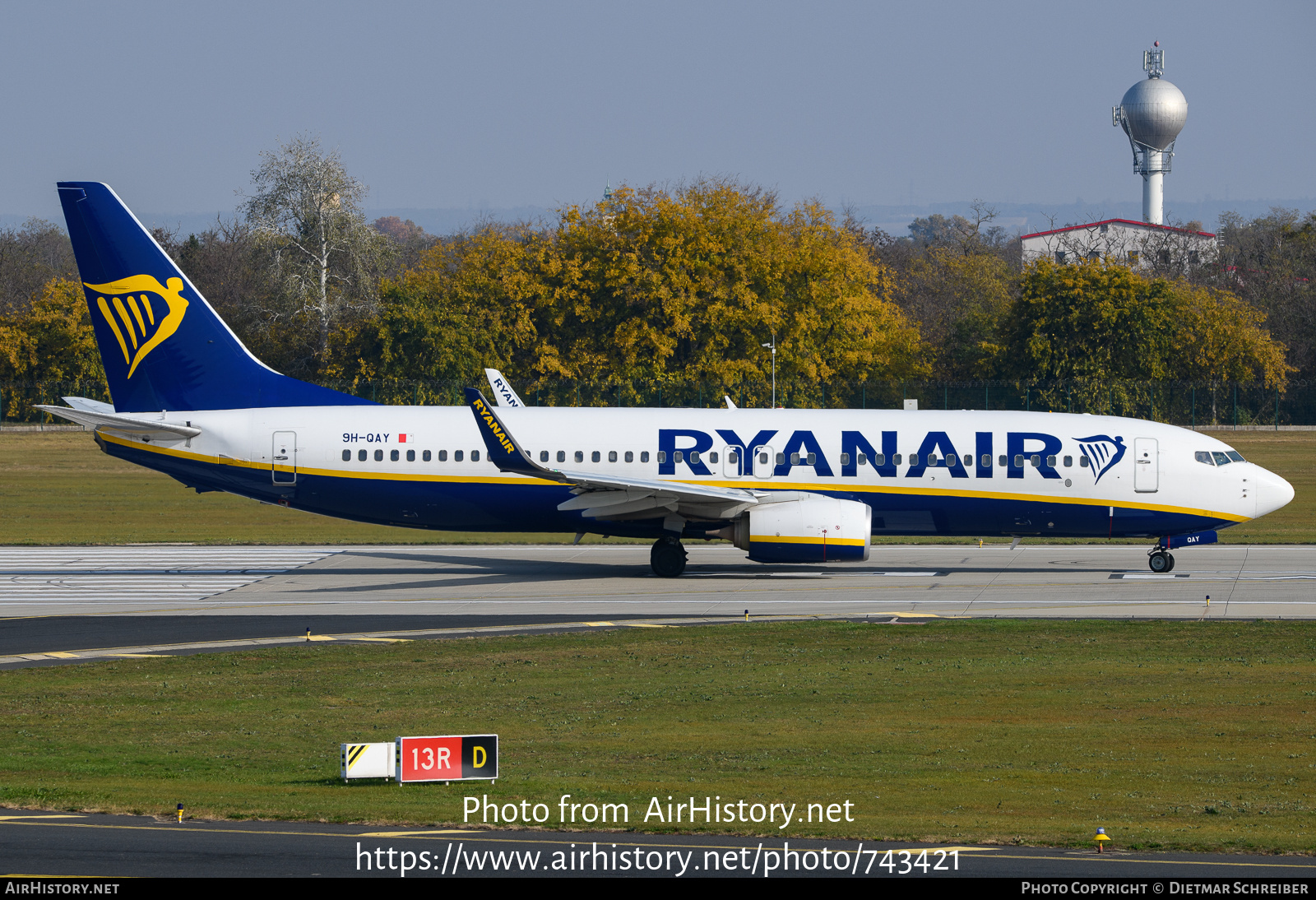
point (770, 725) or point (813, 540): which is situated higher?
point (813, 540)

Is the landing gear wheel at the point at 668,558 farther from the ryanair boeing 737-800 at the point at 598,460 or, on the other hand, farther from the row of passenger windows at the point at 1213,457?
the row of passenger windows at the point at 1213,457

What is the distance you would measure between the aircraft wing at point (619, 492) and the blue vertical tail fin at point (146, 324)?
21.1ft

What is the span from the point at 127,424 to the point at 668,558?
532 inches

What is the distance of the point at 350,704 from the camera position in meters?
20.4

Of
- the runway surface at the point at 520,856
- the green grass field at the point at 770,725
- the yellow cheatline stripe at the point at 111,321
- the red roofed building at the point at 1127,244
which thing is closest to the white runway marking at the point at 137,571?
the yellow cheatline stripe at the point at 111,321

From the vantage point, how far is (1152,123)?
175500 mm

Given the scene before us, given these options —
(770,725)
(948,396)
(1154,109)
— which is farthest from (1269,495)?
(1154,109)

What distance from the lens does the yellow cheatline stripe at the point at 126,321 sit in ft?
112

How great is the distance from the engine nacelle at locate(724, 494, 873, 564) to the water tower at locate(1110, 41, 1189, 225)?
521 feet

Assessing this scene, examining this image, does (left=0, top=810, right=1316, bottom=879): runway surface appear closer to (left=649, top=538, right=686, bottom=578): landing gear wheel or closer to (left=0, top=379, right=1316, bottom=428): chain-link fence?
(left=649, top=538, right=686, bottom=578): landing gear wheel

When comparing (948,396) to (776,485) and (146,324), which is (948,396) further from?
(146,324)

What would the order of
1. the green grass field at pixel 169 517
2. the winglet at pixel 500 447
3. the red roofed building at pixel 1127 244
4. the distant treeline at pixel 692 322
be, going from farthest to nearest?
1. the red roofed building at pixel 1127 244
2. the distant treeline at pixel 692 322
3. the green grass field at pixel 169 517
4. the winglet at pixel 500 447

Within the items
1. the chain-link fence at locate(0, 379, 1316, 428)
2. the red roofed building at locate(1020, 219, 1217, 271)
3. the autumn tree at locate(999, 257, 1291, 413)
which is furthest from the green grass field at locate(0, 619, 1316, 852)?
the red roofed building at locate(1020, 219, 1217, 271)
